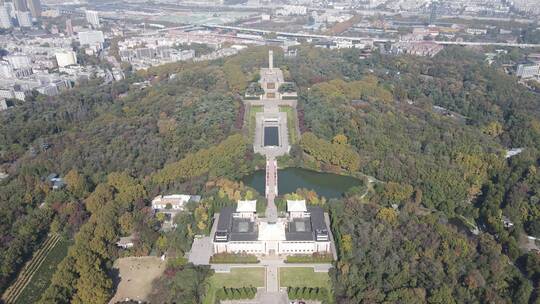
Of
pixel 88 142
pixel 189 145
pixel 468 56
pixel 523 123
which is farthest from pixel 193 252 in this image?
pixel 468 56

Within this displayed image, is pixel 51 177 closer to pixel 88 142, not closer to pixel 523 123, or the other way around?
pixel 88 142

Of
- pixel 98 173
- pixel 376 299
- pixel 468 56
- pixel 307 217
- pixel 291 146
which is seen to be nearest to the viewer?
pixel 376 299

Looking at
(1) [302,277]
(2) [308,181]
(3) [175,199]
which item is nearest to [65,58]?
(3) [175,199]

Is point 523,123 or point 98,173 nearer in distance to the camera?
point 98,173

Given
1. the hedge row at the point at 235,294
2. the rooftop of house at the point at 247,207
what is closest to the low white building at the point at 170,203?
the rooftop of house at the point at 247,207

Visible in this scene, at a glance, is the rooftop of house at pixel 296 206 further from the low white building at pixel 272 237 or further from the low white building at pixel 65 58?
the low white building at pixel 65 58

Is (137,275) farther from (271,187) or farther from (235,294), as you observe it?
(271,187)

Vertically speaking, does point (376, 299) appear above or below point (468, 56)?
below
